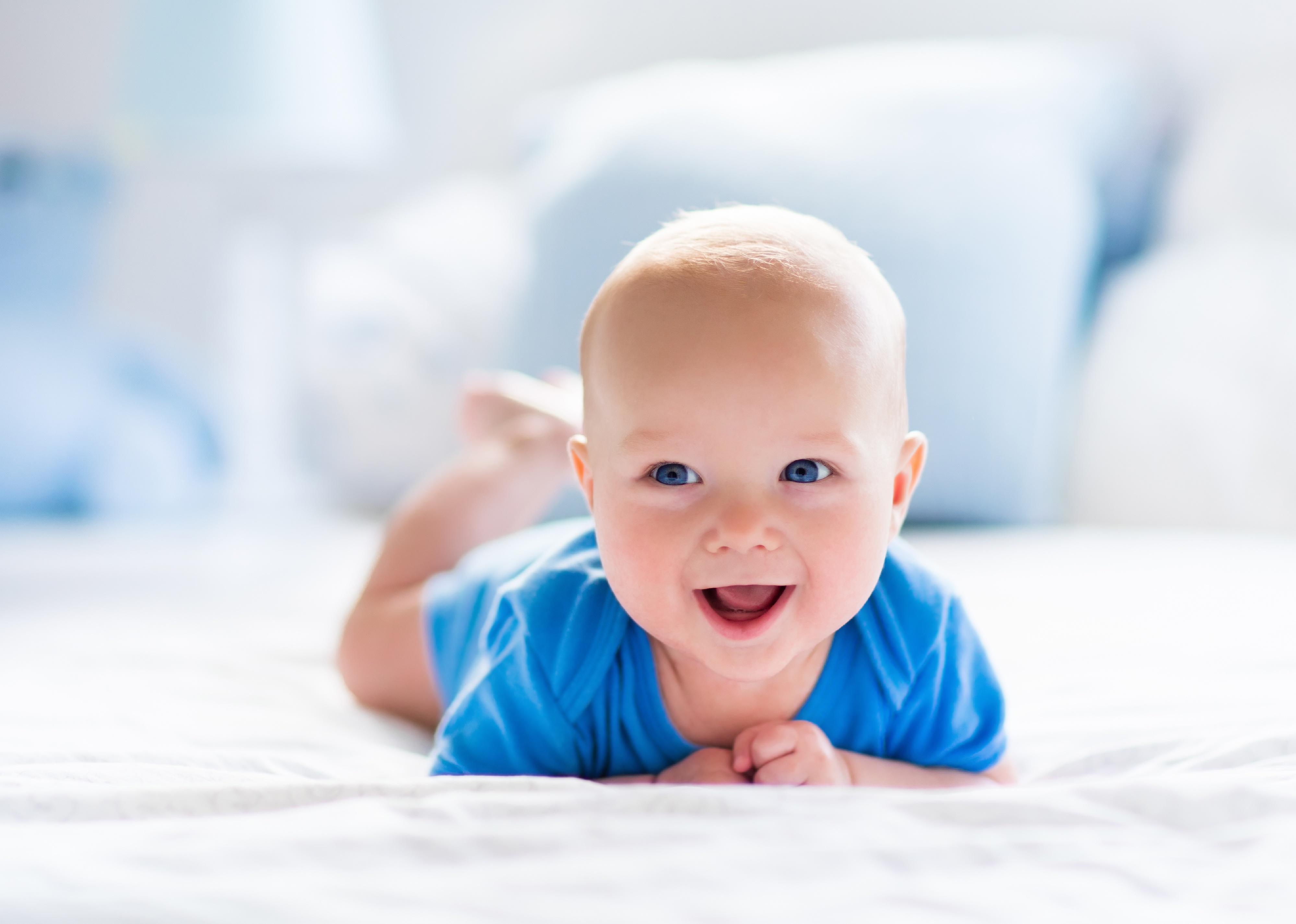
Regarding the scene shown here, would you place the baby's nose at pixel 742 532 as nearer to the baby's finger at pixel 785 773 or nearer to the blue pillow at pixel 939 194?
the baby's finger at pixel 785 773

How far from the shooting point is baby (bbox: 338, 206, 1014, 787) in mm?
704

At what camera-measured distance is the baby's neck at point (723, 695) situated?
0.83 meters

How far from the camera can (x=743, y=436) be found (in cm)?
70

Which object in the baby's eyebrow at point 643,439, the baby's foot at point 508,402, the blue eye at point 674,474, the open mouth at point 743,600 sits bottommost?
the open mouth at point 743,600

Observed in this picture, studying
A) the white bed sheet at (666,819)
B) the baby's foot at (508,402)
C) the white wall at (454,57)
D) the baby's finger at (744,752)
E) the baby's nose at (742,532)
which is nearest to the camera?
the white bed sheet at (666,819)

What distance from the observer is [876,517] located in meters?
0.74

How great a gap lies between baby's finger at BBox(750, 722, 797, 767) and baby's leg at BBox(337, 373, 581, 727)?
15.3 inches

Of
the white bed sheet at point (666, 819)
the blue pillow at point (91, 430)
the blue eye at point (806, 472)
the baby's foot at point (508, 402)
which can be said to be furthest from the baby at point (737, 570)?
the blue pillow at point (91, 430)

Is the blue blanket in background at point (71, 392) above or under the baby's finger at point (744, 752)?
above

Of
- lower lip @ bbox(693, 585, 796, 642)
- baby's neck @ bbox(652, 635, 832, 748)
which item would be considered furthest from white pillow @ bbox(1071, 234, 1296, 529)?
lower lip @ bbox(693, 585, 796, 642)

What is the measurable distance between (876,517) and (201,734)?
53cm

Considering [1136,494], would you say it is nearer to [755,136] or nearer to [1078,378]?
[1078,378]

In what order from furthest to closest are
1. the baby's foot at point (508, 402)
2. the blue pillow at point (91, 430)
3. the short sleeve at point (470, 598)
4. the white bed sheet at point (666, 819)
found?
the blue pillow at point (91, 430), the baby's foot at point (508, 402), the short sleeve at point (470, 598), the white bed sheet at point (666, 819)

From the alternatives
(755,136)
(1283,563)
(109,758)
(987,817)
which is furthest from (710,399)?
(755,136)
